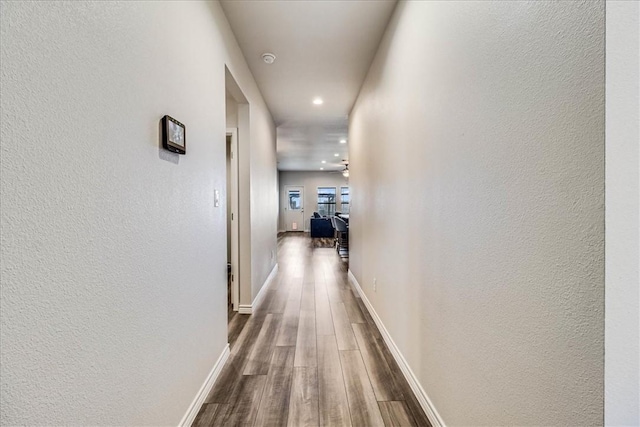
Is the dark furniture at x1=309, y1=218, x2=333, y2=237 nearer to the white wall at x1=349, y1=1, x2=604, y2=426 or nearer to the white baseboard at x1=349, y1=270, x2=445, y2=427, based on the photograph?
the white baseboard at x1=349, y1=270, x2=445, y2=427

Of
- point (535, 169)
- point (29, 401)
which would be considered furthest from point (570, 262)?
point (29, 401)

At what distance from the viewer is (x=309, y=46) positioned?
2.53 m

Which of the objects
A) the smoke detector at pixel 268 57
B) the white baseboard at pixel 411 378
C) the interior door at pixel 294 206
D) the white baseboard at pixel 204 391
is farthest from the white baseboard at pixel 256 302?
the interior door at pixel 294 206

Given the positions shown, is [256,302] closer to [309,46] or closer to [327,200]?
[309,46]

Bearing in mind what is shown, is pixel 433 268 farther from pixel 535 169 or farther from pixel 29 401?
pixel 29 401

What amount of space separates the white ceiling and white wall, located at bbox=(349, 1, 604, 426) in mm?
569

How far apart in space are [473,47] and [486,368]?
3.77 feet

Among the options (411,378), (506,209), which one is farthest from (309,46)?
(411,378)

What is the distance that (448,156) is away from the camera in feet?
4.13

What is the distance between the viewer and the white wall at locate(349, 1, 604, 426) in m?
0.63

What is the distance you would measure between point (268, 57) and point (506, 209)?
8.36 feet

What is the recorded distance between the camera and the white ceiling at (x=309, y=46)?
80.4 inches

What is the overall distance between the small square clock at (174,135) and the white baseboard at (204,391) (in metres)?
1.28

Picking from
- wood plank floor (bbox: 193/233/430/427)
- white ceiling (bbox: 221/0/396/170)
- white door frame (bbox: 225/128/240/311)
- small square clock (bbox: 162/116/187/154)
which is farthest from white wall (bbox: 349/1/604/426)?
white door frame (bbox: 225/128/240/311)
